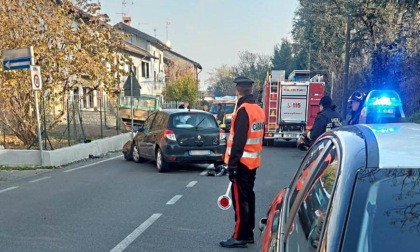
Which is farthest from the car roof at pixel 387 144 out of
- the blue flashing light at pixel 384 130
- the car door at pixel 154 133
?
the car door at pixel 154 133

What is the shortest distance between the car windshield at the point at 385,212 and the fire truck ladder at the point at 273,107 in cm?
1654

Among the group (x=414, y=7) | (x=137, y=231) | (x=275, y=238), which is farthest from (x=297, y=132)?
(x=275, y=238)

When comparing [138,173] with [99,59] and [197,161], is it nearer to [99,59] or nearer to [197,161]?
[197,161]

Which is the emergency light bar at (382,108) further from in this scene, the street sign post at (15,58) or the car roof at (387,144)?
the street sign post at (15,58)

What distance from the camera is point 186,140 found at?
35.0 feet

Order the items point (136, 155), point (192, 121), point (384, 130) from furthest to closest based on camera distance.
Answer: point (136, 155), point (192, 121), point (384, 130)

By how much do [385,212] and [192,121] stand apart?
9.32 metres

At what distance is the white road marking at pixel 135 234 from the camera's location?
508 cm

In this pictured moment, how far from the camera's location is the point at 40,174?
11.0 m

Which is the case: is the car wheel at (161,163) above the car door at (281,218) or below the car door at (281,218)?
below

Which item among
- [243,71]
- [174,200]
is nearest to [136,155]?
[174,200]

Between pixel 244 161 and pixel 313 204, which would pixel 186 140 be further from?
pixel 313 204

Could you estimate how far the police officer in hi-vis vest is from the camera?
16.0 ft

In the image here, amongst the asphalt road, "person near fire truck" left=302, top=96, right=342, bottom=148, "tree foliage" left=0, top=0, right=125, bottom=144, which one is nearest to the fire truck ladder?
"tree foliage" left=0, top=0, right=125, bottom=144
